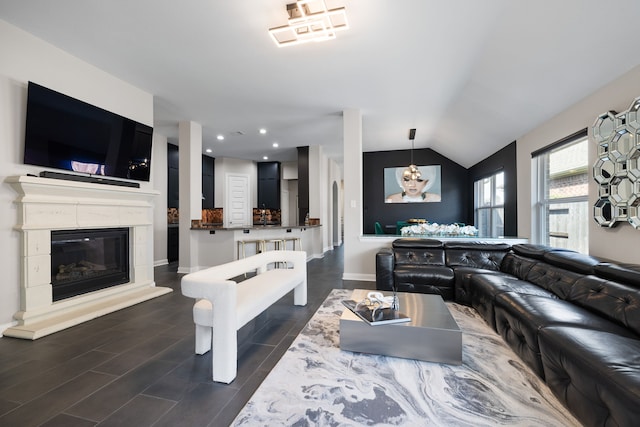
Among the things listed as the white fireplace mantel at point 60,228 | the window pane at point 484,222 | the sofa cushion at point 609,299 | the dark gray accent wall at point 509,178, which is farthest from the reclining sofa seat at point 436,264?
the white fireplace mantel at point 60,228

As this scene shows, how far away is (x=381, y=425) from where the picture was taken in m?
1.43

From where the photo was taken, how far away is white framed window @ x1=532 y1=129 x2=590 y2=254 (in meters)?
3.31

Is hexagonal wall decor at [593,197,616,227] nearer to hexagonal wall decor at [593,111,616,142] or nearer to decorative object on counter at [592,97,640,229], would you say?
decorative object on counter at [592,97,640,229]

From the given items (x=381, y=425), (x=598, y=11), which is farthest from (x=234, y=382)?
(x=598, y=11)

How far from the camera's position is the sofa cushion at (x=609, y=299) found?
181cm

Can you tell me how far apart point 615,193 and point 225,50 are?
14.3 feet

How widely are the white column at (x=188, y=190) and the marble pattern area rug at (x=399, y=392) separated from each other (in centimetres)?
389

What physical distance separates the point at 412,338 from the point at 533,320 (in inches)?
32.5

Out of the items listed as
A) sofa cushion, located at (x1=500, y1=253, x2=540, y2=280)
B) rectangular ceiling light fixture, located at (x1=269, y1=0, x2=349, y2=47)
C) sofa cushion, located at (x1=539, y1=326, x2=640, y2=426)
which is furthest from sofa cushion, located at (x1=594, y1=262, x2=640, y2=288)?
rectangular ceiling light fixture, located at (x1=269, y1=0, x2=349, y2=47)

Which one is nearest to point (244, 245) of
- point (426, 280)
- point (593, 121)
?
point (426, 280)

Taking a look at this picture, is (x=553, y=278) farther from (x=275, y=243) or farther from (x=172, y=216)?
(x=172, y=216)

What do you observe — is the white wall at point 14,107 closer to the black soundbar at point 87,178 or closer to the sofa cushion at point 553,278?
the black soundbar at point 87,178

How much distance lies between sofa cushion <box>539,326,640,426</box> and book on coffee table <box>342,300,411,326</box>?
34.3 inches

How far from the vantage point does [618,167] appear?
2592 mm
